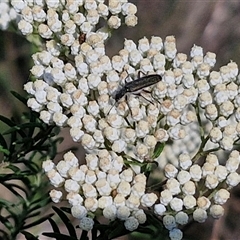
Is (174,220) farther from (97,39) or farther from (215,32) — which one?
(215,32)

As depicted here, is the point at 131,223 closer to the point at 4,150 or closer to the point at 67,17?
the point at 4,150

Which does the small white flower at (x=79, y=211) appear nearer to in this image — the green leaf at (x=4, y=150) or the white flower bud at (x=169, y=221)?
the white flower bud at (x=169, y=221)

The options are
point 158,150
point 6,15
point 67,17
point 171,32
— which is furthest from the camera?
point 171,32

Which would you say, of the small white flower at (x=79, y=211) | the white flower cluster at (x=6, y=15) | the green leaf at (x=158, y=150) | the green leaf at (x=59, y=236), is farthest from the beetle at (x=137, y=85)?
the white flower cluster at (x=6, y=15)

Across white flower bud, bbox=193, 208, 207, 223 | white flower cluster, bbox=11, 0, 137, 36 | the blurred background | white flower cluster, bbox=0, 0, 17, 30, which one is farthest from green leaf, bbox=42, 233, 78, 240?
the blurred background

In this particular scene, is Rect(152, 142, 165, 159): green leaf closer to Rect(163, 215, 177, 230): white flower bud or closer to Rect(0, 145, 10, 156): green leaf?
Rect(163, 215, 177, 230): white flower bud

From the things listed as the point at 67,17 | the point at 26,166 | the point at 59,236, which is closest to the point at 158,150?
the point at 59,236

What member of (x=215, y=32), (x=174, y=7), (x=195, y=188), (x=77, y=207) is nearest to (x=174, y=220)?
(x=195, y=188)
